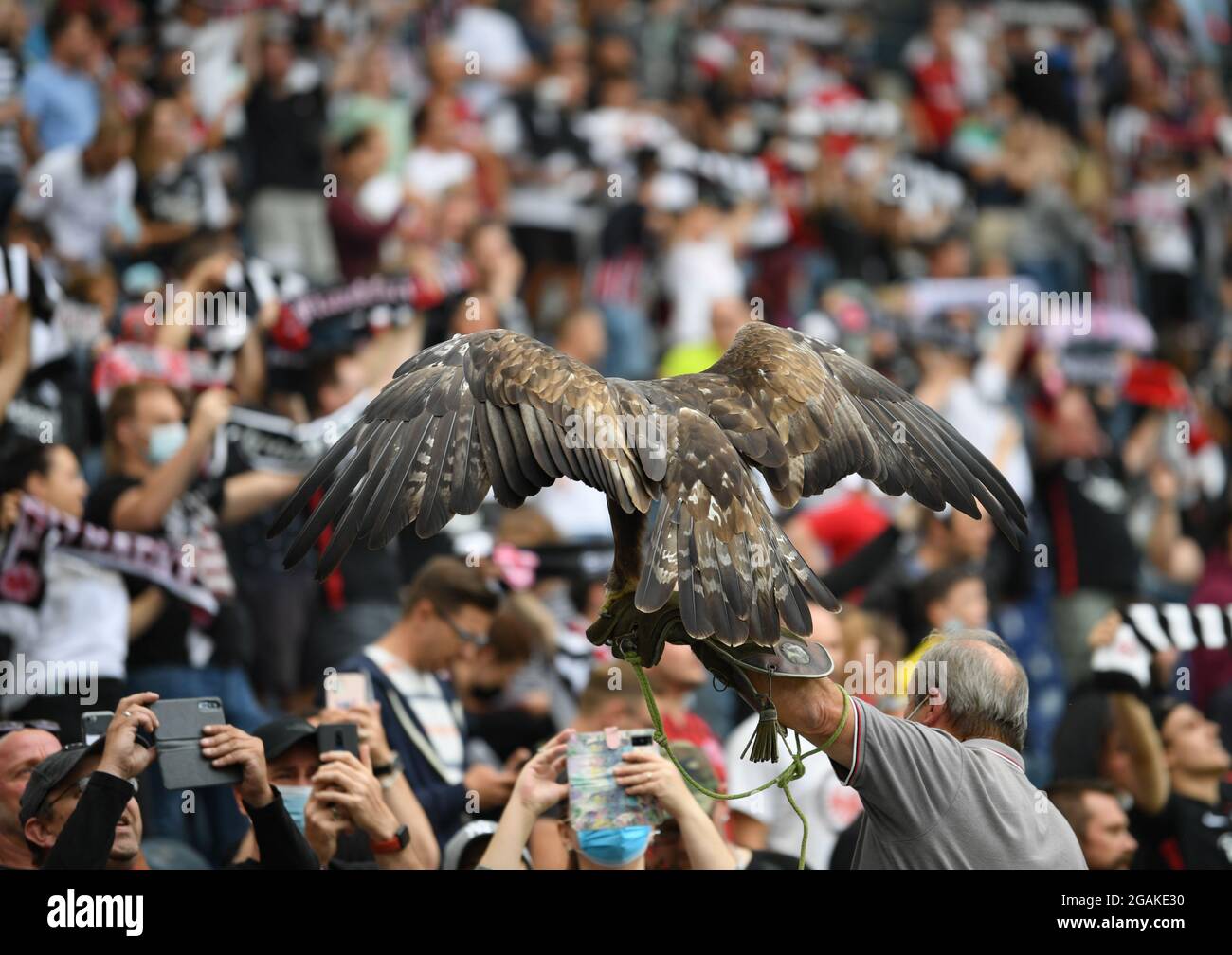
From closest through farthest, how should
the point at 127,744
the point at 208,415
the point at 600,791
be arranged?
1. the point at 127,744
2. the point at 600,791
3. the point at 208,415

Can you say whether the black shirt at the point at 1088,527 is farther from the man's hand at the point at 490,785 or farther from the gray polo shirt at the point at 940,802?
the gray polo shirt at the point at 940,802

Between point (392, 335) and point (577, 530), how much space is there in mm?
1504

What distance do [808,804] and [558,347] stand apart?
5.45 m

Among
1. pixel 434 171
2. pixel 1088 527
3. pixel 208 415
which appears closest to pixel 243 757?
pixel 208 415

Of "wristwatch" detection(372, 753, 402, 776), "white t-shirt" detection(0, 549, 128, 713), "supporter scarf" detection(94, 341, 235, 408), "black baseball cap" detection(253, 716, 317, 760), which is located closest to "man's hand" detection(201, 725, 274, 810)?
"black baseball cap" detection(253, 716, 317, 760)

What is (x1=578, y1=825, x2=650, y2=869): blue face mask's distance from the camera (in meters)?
4.92

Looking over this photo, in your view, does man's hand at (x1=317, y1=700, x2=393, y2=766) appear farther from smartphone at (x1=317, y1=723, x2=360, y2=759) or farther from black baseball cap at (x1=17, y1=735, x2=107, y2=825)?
black baseball cap at (x1=17, y1=735, x2=107, y2=825)

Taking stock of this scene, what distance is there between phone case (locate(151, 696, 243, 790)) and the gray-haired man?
5.18ft

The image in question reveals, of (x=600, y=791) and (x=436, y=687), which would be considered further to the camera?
(x=436, y=687)

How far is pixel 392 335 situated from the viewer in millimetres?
8828

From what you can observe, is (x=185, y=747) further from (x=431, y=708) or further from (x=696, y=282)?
(x=696, y=282)

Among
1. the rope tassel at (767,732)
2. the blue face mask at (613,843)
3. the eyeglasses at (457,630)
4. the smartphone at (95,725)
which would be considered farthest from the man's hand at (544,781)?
the eyeglasses at (457,630)

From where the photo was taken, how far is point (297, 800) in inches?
208

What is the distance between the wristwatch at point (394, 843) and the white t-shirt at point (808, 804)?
1617 millimetres
